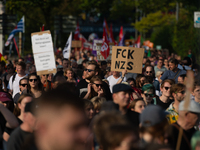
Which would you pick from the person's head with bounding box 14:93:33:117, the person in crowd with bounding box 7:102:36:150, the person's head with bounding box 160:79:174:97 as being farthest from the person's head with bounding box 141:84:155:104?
the person in crowd with bounding box 7:102:36:150

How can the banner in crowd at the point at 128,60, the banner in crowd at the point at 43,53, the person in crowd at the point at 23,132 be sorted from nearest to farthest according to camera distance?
the person in crowd at the point at 23,132 → the banner in crowd at the point at 43,53 → the banner in crowd at the point at 128,60

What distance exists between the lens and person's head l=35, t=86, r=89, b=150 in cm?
187

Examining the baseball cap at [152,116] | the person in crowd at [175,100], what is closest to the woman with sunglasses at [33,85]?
the person in crowd at [175,100]

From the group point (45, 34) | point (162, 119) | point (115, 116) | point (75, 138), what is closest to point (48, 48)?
point (45, 34)

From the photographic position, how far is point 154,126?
3.38 m

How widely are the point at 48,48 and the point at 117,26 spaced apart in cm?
5554

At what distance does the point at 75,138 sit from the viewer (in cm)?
189

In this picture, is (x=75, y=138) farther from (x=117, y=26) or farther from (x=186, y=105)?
(x=117, y=26)

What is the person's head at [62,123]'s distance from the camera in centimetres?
187

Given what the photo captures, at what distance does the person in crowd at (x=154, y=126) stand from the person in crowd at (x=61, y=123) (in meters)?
1.41

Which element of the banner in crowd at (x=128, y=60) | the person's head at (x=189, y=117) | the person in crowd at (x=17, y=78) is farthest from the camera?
the banner in crowd at (x=128, y=60)

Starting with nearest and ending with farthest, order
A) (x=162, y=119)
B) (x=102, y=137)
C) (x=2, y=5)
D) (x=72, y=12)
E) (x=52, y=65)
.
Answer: (x=102, y=137)
(x=162, y=119)
(x=52, y=65)
(x=2, y=5)
(x=72, y=12)

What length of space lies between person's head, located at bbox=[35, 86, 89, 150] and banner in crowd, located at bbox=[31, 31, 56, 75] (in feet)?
20.8

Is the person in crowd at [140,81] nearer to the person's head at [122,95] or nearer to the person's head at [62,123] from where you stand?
the person's head at [122,95]
